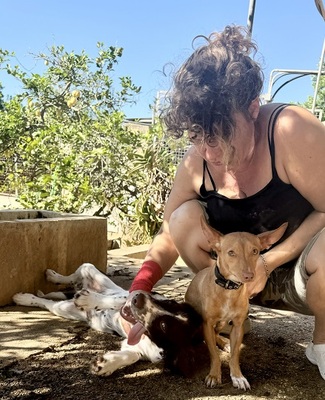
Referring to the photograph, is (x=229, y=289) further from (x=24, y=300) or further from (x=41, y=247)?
(x=41, y=247)

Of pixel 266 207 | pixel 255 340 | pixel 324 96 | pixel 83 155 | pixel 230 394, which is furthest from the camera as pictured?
pixel 324 96

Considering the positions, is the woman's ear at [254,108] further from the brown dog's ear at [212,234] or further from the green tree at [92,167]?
the green tree at [92,167]

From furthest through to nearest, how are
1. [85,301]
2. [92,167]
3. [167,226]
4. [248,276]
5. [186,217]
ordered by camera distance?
1. [92,167]
2. [85,301]
3. [167,226]
4. [186,217]
5. [248,276]

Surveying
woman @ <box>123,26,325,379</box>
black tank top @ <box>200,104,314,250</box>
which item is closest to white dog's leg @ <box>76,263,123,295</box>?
woman @ <box>123,26,325,379</box>

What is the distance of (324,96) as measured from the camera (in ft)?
97.7

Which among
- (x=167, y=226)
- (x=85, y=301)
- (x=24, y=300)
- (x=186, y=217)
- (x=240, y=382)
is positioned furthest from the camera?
(x=24, y=300)

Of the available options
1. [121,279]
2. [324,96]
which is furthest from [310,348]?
[324,96]

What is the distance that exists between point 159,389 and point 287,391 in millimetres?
571

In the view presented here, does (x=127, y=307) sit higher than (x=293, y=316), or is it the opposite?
(x=127, y=307)

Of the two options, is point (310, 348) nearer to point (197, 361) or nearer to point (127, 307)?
point (197, 361)

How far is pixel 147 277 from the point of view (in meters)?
2.46

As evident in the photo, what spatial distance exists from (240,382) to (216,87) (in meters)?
1.31

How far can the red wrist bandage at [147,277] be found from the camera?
2424 millimetres

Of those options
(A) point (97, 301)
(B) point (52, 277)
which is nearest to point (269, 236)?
(A) point (97, 301)
